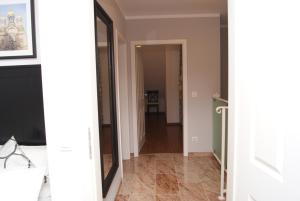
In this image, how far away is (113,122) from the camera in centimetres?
272

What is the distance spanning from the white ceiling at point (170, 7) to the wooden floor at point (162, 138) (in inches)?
103

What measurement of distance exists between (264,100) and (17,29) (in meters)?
1.74

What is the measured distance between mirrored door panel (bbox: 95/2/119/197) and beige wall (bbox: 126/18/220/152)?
1319mm

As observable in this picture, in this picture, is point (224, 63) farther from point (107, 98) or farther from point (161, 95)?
point (161, 95)

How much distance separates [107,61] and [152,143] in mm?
2757

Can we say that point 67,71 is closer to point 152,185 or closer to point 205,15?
point 152,185

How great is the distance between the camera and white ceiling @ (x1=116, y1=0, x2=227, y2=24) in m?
3.21

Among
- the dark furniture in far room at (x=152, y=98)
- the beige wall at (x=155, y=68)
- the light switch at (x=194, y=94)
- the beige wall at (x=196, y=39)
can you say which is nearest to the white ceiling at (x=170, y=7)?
the beige wall at (x=196, y=39)

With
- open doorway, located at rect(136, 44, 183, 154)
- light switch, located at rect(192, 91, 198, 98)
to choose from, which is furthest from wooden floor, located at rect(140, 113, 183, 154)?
light switch, located at rect(192, 91, 198, 98)

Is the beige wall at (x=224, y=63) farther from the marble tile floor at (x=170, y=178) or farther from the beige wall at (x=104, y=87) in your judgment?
the beige wall at (x=104, y=87)

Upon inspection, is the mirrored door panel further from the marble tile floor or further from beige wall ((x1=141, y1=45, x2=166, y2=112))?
beige wall ((x1=141, y1=45, x2=166, y2=112))

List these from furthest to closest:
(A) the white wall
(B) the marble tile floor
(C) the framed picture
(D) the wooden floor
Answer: (A) the white wall
(D) the wooden floor
(B) the marble tile floor
(C) the framed picture

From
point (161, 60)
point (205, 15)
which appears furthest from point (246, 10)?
point (161, 60)

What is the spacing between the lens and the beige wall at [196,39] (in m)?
3.85
